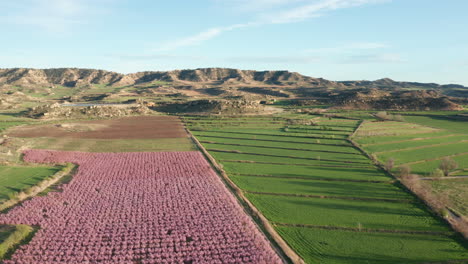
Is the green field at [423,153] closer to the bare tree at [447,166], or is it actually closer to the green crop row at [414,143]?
the green crop row at [414,143]

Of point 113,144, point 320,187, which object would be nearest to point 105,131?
point 113,144

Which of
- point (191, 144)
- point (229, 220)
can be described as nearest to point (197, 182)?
point (229, 220)

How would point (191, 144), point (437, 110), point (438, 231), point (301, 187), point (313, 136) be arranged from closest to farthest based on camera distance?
point (438, 231) → point (301, 187) → point (191, 144) → point (313, 136) → point (437, 110)

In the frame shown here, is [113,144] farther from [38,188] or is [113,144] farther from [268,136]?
[268,136]

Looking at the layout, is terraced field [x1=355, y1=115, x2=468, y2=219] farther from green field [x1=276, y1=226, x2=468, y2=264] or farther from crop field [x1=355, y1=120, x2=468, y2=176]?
green field [x1=276, y1=226, x2=468, y2=264]

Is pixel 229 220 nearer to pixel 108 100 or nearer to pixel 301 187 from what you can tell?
pixel 301 187

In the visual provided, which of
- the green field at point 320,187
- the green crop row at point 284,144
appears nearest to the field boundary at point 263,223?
the green field at point 320,187
